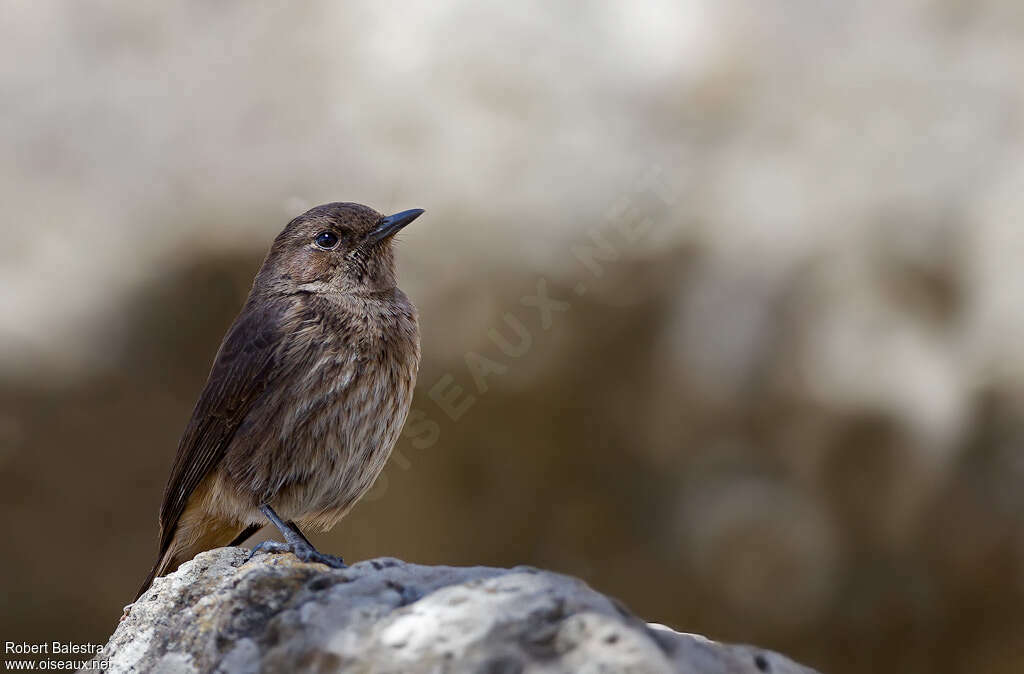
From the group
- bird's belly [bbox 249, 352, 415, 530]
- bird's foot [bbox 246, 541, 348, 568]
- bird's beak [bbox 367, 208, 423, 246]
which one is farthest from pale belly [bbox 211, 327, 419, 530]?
bird's beak [bbox 367, 208, 423, 246]

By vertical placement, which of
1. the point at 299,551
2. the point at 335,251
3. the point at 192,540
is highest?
the point at 335,251

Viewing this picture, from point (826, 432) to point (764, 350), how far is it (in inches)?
23.8

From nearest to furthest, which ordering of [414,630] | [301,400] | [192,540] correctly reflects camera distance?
[414,630] < [301,400] < [192,540]

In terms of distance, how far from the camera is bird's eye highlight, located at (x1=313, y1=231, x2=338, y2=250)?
14.3ft

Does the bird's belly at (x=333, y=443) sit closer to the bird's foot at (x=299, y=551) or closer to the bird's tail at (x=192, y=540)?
the bird's tail at (x=192, y=540)

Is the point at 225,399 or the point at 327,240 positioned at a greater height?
the point at 327,240

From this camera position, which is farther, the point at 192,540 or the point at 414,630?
the point at 192,540

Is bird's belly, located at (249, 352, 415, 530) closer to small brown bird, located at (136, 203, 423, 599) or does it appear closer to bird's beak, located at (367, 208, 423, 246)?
small brown bird, located at (136, 203, 423, 599)

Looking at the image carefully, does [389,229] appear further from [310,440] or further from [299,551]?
[299,551]

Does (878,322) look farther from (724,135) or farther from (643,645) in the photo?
(643,645)

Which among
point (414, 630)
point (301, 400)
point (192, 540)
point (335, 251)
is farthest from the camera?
point (335, 251)

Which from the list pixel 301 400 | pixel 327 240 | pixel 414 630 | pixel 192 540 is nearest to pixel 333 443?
pixel 301 400

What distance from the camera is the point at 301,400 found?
12.9ft

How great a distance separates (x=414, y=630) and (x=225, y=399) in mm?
1842
